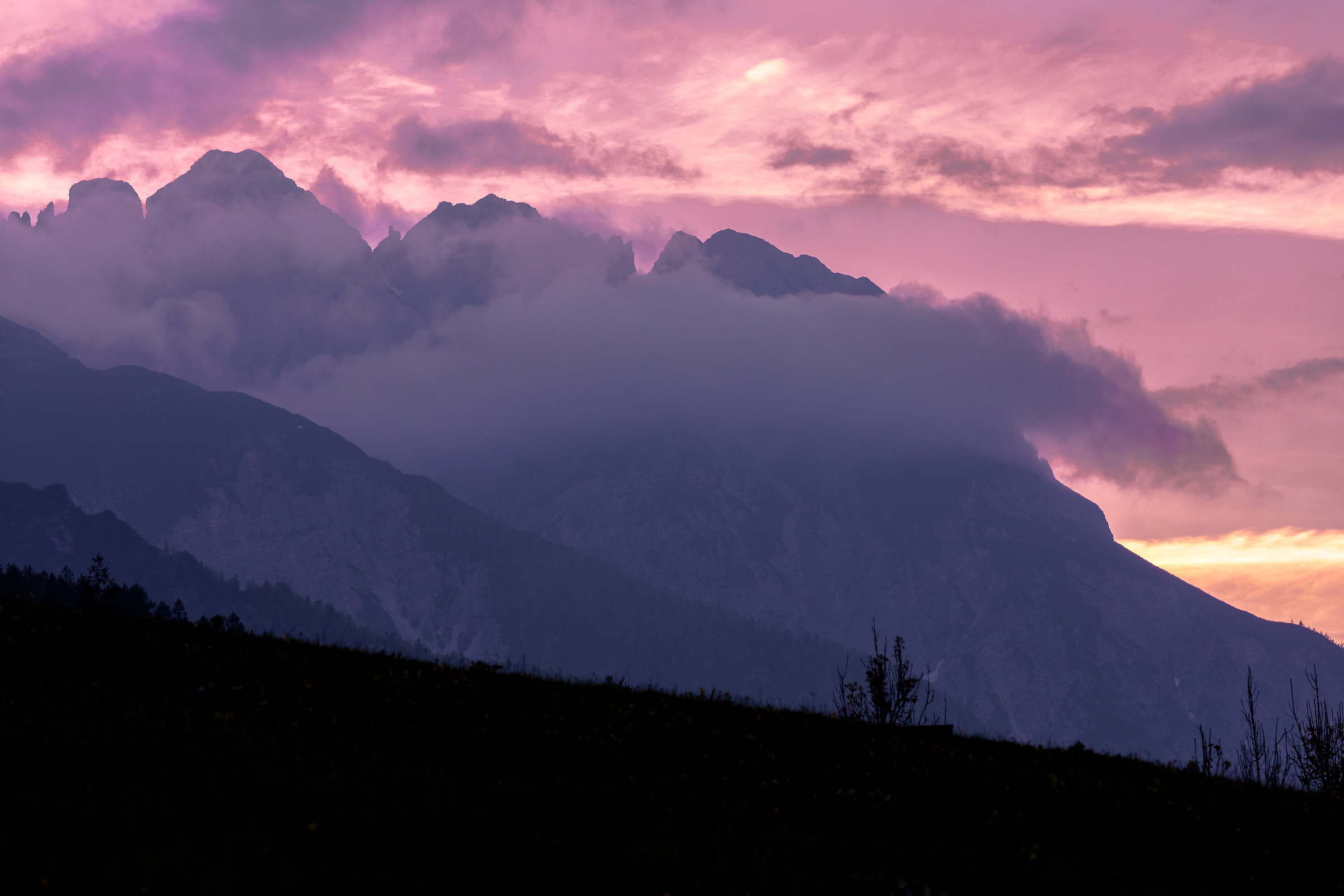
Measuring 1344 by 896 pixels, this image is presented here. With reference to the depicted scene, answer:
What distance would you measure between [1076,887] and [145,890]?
14258 millimetres

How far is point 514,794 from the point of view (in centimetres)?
1995

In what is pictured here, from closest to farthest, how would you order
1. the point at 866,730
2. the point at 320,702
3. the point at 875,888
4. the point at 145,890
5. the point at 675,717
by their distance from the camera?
the point at 145,890
the point at 875,888
the point at 320,702
the point at 675,717
the point at 866,730

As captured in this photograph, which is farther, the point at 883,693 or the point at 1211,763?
the point at 883,693

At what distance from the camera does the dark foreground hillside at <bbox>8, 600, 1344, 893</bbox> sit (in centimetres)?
1628

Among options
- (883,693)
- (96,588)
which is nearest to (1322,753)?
(883,693)

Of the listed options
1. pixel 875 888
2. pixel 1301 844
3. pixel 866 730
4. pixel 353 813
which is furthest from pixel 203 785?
pixel 1301 844

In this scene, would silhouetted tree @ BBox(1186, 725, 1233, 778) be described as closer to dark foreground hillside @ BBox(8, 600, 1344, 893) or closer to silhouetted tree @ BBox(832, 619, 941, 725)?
dark foreground hillside @ BBox(8, 600, 1344, 893)

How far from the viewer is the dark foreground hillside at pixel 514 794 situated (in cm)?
1628

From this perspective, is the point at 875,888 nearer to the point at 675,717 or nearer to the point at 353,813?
the point at 353,813

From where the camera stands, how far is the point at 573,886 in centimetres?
1596

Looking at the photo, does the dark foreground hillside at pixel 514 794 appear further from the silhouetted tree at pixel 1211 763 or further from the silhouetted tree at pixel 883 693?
the silhouetted tree at pixel 883 693

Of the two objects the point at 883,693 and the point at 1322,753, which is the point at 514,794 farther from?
the point at 1322,753

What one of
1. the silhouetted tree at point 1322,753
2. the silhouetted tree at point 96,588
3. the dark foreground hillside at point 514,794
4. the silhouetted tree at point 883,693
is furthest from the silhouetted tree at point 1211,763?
the silhouetted tree at point 96,588

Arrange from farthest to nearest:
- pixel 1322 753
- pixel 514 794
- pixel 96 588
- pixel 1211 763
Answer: pixel 96 588 < pixel 1322 753 < pixel 1211 763 < pixel 514 794
